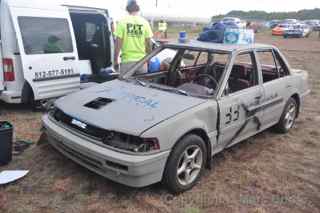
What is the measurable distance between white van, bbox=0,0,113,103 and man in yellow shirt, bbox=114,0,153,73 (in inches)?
41.8

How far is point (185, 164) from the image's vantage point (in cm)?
371

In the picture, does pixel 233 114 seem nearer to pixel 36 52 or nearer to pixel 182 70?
pixel 182 70

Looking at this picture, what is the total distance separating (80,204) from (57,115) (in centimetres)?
115

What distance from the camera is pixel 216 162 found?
179 inches

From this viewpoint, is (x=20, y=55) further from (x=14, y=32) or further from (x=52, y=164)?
(x=52, y=164)

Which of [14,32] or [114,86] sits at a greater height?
[14,32]

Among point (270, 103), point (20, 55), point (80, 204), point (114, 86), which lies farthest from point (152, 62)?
point (80, 204)

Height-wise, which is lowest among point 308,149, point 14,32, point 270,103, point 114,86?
point 308,149

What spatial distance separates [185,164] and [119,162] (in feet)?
2.60

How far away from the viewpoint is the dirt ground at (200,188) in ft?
11.3

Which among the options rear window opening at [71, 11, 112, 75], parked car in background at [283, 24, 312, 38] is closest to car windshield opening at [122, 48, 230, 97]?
rear window opening at [71, 11, 112, 75]

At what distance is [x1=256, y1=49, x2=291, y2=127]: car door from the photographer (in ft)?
16.4

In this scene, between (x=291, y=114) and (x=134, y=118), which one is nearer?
(x=134, y=118)

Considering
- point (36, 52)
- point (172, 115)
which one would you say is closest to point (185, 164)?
point (172, 115)
